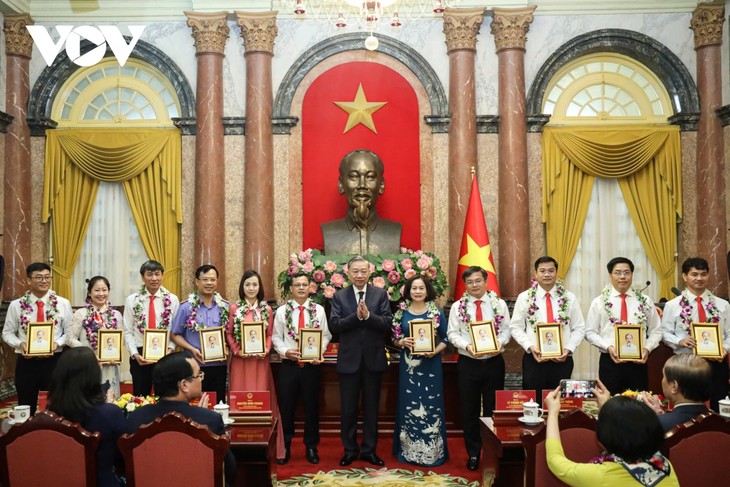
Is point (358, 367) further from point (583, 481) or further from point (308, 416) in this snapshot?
point (583, 481)

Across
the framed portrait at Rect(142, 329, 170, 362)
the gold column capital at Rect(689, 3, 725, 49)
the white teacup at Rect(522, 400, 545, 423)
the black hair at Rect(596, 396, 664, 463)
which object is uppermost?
the gold column capital at Rect(689, 3, 725, 49)

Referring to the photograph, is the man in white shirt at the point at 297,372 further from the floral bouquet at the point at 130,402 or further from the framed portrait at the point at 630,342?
the framed portrait at the point at 630,342

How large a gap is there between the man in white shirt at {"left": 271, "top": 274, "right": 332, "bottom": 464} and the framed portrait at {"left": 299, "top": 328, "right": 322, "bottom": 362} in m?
0.10

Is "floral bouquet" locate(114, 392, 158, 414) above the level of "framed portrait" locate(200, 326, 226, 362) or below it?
below

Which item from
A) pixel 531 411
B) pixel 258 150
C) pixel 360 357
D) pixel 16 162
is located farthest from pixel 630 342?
pixel 16 162

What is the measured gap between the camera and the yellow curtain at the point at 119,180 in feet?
28.1

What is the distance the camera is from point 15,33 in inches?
330

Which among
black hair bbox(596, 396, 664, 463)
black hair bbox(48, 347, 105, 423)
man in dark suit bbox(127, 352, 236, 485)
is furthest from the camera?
man in dark suit bbox(127, 352, 236, 485)

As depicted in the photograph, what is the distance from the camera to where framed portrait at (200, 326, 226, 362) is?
504 cm

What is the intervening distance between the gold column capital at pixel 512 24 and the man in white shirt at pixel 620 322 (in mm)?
3890

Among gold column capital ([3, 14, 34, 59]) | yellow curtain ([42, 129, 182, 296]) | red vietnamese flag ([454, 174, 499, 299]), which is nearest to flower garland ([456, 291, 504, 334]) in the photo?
red vietnamese flag ([454, 174, 499, 299])

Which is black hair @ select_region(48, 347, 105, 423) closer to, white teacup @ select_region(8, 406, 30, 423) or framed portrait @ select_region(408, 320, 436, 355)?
white teacup @ select_region(8, 406, 30, 423)

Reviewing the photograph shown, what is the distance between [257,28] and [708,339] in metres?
5.99

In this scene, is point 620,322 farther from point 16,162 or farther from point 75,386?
point 16,162
